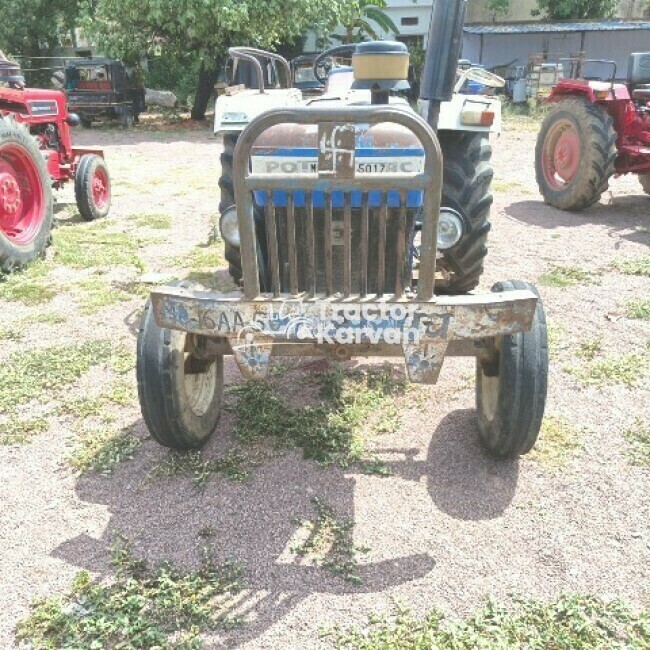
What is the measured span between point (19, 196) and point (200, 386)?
3.60m

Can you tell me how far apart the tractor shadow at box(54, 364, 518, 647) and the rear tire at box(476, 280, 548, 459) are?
0.70 feet

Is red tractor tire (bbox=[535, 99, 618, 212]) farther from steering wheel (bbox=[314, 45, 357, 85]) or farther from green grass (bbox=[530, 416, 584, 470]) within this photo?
green grass (bbox=[530, 416, 584, 470])

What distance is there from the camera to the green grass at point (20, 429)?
3361mm

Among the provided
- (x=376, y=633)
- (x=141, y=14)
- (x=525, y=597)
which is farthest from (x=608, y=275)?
(x=141, y=14)

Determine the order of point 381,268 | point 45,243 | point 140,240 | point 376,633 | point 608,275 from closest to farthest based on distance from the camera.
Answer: point 376,633 → point 381,268 → point 608,275 → point 45,243 → point 140,240

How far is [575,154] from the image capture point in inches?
298

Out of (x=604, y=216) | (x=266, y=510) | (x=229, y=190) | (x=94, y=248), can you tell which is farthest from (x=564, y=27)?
(x=266, y=510)

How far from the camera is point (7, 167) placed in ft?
19.2

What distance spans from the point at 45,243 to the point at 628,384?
474cm

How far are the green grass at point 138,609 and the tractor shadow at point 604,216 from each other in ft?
18.2

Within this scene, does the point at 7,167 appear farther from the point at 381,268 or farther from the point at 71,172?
the point at 381,268

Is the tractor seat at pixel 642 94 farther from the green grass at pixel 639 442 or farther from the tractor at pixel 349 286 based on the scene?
the green grass at pixel 639 442

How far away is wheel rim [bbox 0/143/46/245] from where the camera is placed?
18.9ft

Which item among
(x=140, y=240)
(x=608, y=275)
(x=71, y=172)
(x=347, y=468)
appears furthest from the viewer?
(x=71, y=172)
